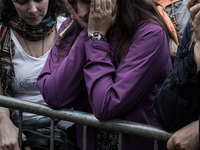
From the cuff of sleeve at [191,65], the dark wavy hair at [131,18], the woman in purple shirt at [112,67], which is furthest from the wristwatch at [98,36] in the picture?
the cuff of sleeve at [191,65]

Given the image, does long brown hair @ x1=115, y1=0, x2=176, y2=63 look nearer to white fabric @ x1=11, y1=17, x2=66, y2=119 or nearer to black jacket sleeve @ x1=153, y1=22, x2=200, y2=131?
black jacket sleeve @ x1=153, y1=22, x2=200, y2=131

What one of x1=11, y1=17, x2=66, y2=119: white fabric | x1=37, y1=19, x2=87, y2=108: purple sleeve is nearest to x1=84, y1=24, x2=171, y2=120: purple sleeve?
x1=37, y1=19, x2=87, y2=108: purple sleeve

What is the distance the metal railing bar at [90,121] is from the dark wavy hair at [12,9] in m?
0.97

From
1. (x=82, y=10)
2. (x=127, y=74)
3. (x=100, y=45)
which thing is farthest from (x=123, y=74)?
(x=82, y=10)

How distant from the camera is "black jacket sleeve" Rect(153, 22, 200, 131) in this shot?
5.15 feet

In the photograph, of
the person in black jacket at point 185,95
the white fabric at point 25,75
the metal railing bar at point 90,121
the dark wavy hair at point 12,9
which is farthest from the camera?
the dark wavy hair at point 12,9

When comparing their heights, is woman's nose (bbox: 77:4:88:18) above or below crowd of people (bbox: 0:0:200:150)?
above

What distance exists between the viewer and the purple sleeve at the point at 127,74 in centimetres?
186

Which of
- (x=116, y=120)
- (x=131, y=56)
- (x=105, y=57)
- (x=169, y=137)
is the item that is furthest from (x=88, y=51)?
(x=169, y=137)

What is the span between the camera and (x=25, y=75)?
9.23ft

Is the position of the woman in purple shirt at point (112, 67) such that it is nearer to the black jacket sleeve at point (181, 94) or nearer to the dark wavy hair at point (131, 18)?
the dark wavy hair at point (131, 18)

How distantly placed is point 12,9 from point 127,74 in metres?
1.57

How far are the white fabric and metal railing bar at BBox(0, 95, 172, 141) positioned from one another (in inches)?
21.5

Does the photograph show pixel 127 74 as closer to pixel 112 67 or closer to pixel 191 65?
pixel 112 67
